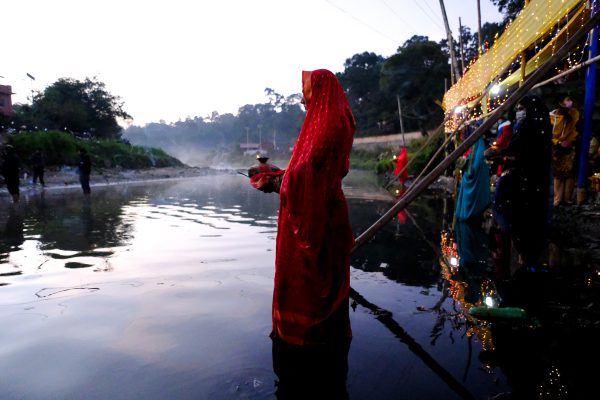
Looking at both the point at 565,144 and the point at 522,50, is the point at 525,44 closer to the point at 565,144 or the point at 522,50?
the point at 522,50

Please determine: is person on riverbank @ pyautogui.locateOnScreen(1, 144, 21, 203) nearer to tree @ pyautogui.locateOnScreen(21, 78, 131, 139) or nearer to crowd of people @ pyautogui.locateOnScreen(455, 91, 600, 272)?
crowd of people @ pyautogui.locateOnScreen(455, 91, 600, 272)

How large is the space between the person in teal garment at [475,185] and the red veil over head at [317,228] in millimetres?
5590

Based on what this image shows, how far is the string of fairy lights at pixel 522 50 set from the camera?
207 inches

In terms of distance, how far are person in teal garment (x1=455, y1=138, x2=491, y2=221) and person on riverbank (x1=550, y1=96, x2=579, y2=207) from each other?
1183 millimetres

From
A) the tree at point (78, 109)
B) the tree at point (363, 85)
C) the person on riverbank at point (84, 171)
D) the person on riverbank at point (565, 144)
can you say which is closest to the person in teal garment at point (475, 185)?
the person on riverbank at point (565, 144)

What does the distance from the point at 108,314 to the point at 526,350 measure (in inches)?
133

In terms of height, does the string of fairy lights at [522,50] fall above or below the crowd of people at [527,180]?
above

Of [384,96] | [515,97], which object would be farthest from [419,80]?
[515,97]

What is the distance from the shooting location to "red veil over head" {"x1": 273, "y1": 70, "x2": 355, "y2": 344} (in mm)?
2316

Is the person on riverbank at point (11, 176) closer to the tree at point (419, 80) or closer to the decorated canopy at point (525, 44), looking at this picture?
the decorated canopy at point (525, 44)

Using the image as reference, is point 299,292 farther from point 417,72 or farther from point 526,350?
point 417,72

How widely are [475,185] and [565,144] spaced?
5.60 feet

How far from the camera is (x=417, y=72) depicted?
1554 inches

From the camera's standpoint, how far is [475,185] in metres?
7.29
